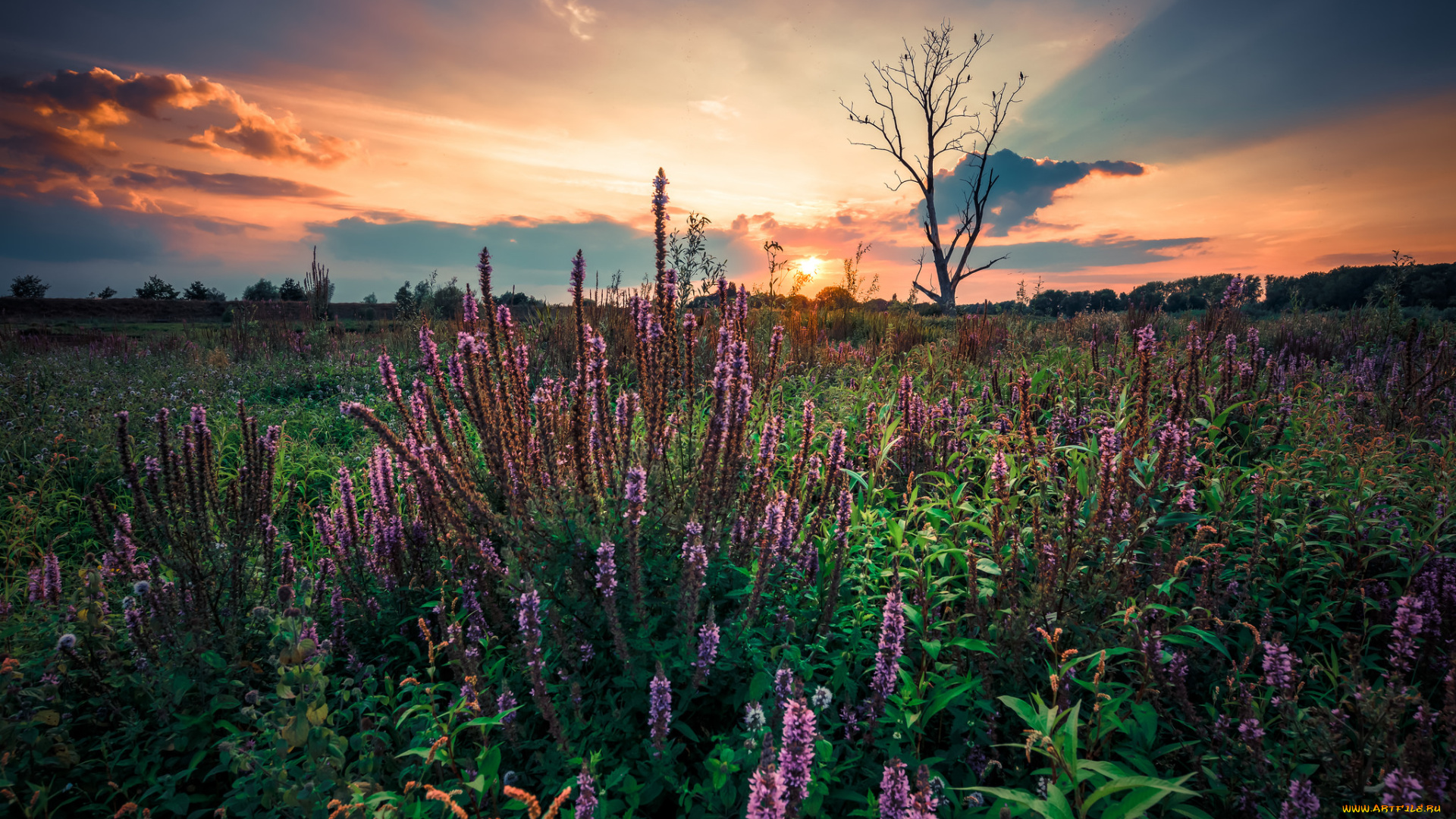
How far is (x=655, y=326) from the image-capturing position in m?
2.45

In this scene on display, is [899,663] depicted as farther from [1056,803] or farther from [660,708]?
[660,708]

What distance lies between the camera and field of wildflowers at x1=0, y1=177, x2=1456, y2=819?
1628 mm

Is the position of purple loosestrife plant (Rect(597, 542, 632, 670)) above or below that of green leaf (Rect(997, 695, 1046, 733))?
above

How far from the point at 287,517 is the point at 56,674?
10.4 ft

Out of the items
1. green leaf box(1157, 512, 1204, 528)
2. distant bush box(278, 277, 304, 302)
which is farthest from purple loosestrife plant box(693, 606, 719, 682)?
distant bush box(278, 277, 304, 302)

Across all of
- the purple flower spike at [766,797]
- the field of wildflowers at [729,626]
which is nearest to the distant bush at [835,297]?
the field of wildflowers at [729,626]

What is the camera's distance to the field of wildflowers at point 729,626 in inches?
64.1

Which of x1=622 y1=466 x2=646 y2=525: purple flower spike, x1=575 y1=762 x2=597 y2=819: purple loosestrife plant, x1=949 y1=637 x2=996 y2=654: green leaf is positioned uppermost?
x1=622 y1=466 x2=646 y2=525: purple flower spike

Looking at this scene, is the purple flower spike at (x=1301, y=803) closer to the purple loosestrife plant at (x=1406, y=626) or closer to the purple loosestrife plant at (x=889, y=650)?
the purple loosestrife plant at (x=1406, y=626)

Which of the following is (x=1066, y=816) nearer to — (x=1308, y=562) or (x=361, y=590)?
(x=1308, y=562)

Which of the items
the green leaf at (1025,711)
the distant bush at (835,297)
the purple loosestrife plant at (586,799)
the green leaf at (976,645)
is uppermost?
the distant bush at (835,297)

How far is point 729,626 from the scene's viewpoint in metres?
2.07

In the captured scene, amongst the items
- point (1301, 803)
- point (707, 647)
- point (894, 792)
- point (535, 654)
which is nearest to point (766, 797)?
point (894, 792)

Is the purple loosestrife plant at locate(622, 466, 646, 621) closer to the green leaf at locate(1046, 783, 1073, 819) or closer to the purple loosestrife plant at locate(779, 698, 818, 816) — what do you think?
the purple loosestrife plant at locate(779, 698, 818, 816)
